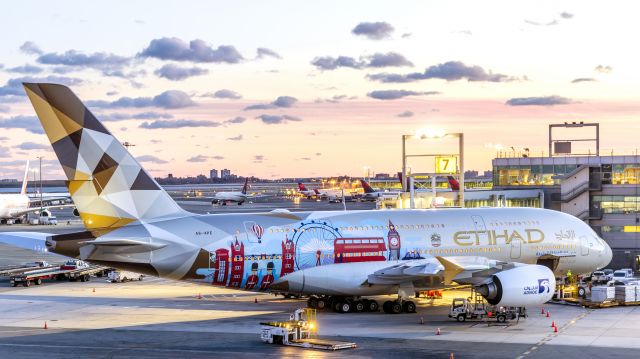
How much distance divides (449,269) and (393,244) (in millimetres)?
4500

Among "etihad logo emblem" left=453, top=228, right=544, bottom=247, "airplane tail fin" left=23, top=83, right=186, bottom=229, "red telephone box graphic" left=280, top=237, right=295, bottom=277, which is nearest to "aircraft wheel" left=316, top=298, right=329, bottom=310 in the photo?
"red telephone box graphic" left=280, top=237, right=295, bottom=277

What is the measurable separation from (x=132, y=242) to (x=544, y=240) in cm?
2493

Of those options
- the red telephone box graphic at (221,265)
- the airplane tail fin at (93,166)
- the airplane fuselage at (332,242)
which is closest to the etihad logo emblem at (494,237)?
the airplane fuselage at (332,242)

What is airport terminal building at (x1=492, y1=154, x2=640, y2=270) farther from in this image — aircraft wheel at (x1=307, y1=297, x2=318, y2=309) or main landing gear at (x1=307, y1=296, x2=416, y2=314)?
aircraft wheel at (x1=307, y1=297, x2=318, y2=309)

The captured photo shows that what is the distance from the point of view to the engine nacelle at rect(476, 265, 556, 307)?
145 ft

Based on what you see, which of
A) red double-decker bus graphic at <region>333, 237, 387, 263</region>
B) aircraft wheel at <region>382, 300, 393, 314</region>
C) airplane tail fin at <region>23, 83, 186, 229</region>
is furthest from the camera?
aircraft wheel at <region>382, 300, 393, 314</region>

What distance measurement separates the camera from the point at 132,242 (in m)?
43.9

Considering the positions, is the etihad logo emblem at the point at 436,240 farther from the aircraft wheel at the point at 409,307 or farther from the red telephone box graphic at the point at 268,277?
→ the red telephone box graphic at the point at 268,277

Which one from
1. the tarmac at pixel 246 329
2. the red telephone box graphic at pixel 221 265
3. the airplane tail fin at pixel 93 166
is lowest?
the tarmac at pixel 246 329

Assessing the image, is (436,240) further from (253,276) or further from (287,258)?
(253,276)

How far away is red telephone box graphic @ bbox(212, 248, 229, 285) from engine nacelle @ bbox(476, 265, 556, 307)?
43.8 ft

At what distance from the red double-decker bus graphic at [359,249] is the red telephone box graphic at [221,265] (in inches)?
241

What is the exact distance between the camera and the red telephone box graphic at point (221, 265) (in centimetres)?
4641

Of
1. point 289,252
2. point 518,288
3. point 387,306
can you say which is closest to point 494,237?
point 387,306
